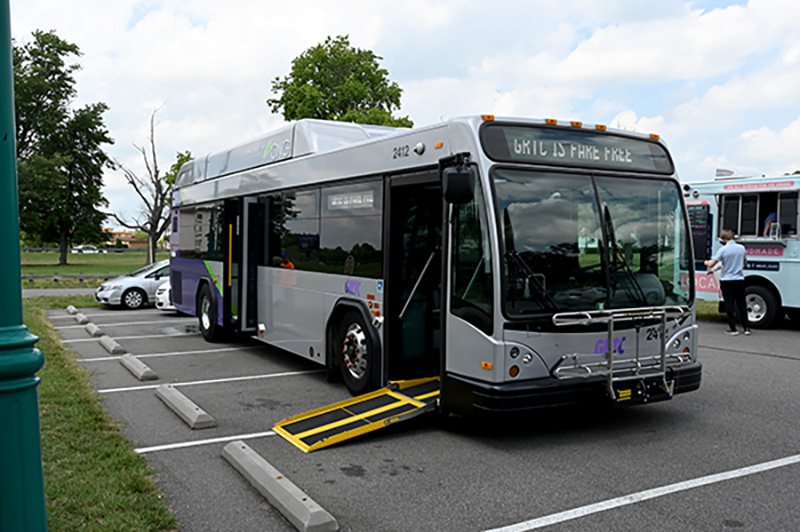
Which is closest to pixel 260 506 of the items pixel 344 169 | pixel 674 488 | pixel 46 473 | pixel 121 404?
pixel 46 473

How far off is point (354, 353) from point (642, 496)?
12.6 ft

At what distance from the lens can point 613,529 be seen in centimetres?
439

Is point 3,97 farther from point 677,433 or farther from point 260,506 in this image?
point 677,433

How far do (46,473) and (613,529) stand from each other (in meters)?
4.06

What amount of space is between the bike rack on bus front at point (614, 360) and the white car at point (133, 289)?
16.4m

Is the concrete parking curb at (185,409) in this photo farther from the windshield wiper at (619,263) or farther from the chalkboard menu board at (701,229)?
the chalkboard menu board at (701,229)

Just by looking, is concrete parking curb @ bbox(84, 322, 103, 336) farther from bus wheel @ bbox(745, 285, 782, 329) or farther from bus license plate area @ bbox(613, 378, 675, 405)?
bus wheel @ bbox(745, 285, 782, 329)

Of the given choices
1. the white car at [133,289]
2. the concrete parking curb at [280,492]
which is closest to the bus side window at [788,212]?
the concrete parking curb at [280,492]

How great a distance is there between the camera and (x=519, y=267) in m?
5.99

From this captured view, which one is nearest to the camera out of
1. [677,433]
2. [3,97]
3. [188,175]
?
[3,97]

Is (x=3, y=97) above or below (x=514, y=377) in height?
above

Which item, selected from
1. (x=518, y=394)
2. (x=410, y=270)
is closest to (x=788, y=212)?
(x=410, y=270)

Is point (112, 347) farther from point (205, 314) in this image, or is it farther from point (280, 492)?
point (280, 492)

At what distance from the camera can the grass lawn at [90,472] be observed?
14.5ft
